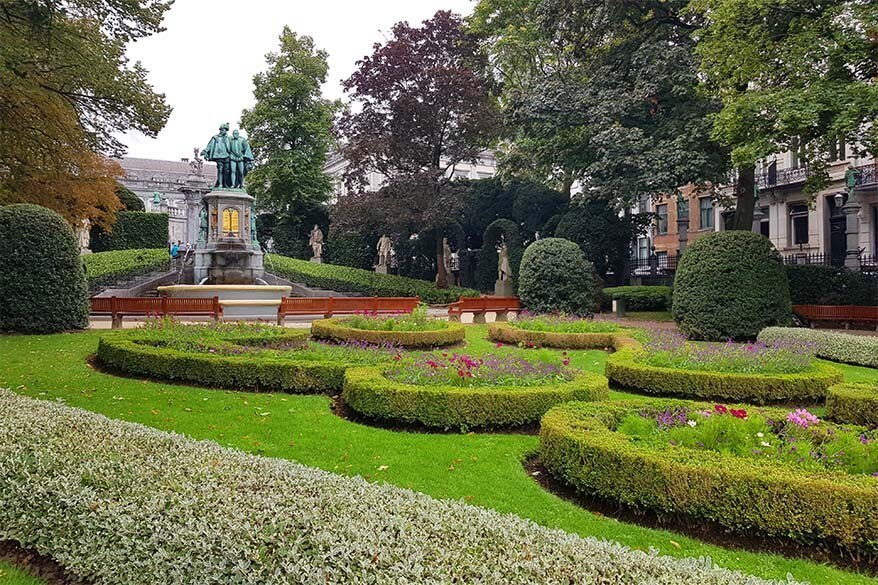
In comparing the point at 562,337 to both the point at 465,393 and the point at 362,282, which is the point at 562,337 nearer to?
the point at 465,393

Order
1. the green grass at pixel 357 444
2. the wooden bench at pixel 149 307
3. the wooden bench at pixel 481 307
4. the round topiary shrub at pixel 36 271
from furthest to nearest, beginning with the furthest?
the wooden bench at pixel 481 307, the wooden bench at pixel 149 307, the round topiary shrub at pixel 36 271, the green grass at pixel 357 444

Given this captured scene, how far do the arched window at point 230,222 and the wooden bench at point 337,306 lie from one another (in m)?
7.83

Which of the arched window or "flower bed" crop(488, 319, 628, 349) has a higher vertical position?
the arched window

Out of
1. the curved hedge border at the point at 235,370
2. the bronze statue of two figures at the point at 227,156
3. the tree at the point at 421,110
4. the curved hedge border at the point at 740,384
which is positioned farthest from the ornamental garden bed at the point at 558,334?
the bronze statue of two figures at the point at 227,156

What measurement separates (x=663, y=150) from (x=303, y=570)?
18682 millimetres

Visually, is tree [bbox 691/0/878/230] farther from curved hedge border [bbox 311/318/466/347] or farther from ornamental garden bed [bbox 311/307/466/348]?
curved hedge border [bbox 311/318/466/347]

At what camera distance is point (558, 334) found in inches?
547

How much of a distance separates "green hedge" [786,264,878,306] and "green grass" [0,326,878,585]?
1122 centimetres

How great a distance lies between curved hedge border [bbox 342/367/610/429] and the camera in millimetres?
6730

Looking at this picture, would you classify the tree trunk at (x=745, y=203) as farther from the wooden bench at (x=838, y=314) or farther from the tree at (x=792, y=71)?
the wooden bench at (x=838, y=314)

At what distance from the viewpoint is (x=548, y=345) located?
14.0 m

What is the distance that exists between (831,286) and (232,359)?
19729 millimetres

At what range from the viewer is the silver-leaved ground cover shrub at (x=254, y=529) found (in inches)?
102

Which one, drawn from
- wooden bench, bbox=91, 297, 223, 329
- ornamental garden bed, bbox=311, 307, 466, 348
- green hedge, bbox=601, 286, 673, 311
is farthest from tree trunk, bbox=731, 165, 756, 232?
wooden bench, bbox=91, 297, 223, 329
